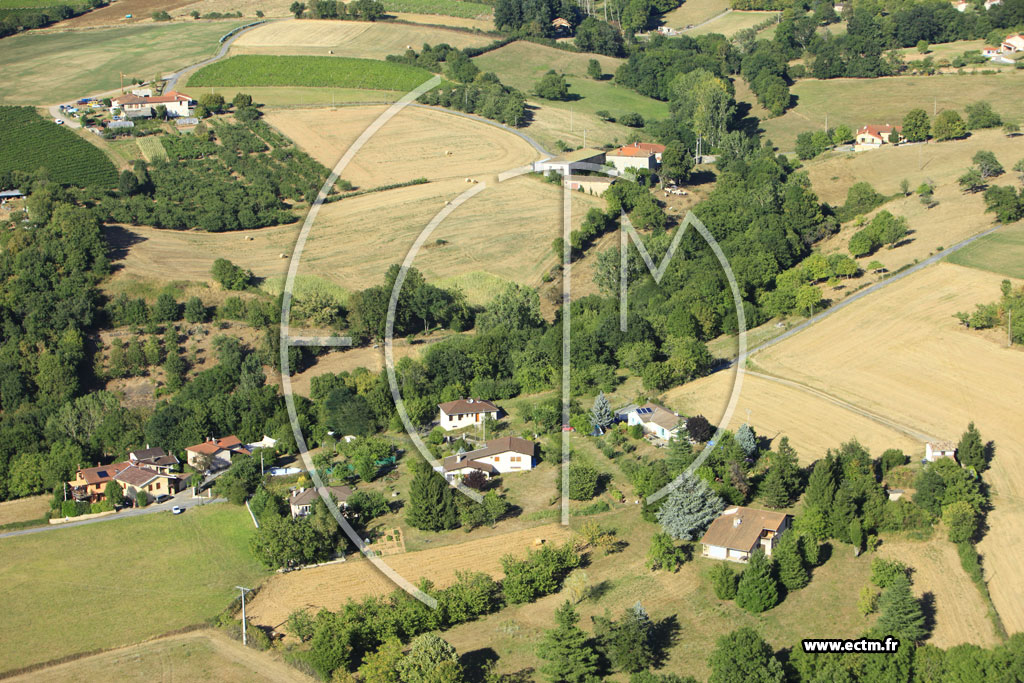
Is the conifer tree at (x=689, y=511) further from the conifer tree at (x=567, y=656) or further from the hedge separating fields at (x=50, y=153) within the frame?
the hedge separating fields at (x=50, y=153)

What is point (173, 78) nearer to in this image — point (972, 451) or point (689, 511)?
point (689, 511)

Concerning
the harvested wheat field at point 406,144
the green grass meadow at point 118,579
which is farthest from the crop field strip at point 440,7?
the green grass meadow at point 118,579

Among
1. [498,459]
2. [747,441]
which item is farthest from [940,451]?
[498,459]

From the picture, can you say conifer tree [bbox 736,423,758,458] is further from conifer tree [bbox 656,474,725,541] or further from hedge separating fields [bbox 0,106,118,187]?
hedge separating fields [bbox 0,106,118,187]

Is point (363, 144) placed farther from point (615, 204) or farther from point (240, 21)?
point (240, 21)

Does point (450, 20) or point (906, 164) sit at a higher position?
point (450, 20)

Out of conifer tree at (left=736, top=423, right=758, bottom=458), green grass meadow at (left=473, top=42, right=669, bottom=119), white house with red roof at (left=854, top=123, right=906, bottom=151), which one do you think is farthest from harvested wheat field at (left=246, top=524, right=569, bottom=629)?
green grass meadow at (left=473, top=42, right=669, bottom=119)
